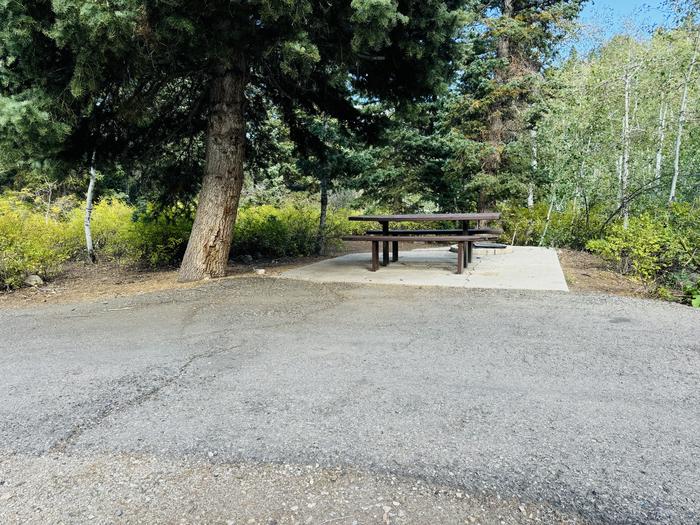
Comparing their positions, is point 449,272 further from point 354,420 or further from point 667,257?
point 354,420

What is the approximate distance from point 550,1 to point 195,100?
985 cm

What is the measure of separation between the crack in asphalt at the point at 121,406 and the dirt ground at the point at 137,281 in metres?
2.87

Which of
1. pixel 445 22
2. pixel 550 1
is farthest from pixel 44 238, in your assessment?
pixel 550 1

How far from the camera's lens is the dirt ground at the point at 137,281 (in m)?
5.26

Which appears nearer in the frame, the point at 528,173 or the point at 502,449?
the point at 502,449

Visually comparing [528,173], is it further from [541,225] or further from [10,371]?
[10,371]

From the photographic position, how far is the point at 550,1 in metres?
11.6

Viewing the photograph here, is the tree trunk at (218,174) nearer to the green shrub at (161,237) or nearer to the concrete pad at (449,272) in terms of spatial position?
the concrete pad at (449,272)

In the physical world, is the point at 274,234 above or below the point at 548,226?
below

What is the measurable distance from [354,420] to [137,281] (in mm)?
5117

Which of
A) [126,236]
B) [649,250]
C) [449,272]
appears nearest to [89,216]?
[126,236]

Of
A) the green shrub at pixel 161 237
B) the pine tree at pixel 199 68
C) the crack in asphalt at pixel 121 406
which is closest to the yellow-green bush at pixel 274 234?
the green shrub at pixel 161 237

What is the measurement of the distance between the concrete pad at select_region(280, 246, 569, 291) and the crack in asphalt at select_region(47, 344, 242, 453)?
10.3 feet

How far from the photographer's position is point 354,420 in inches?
81.7
